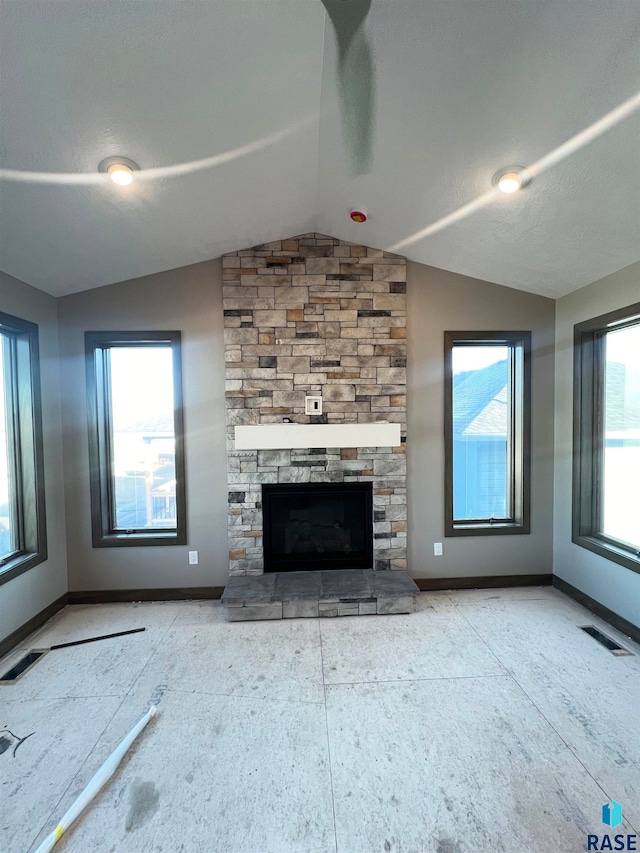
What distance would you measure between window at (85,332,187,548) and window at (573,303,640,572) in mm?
3396

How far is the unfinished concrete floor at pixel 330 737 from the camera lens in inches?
56.7

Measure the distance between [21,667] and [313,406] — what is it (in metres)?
2.67

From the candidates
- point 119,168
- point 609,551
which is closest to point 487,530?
point 609,551

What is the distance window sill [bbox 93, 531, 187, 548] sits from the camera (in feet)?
10.4

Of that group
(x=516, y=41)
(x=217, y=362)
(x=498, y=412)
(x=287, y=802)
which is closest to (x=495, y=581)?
(x=498, y=412)

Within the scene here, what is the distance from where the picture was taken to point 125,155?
1.94 meters

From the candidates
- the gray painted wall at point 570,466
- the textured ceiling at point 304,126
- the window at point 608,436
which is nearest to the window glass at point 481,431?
the gray painted wall at point 570,466

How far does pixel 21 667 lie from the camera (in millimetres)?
2387

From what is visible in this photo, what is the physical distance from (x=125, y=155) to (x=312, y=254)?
5.17 feet

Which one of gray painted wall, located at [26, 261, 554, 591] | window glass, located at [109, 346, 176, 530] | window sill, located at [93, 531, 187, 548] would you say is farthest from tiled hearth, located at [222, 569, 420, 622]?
window glass, located at [109, 346, 176, 530]

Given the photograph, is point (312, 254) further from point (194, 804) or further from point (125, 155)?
point (194, 804)

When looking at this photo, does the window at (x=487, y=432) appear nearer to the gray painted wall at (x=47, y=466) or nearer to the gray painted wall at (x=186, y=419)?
the gray painted wall at (x=186, y=419)

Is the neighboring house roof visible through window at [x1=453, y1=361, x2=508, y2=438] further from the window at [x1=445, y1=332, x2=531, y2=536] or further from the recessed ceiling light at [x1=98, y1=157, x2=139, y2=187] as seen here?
the recessed ceiling light at [x1=98, y1=157, x2=139, y2=187]

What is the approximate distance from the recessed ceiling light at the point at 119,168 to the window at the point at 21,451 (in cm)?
139
